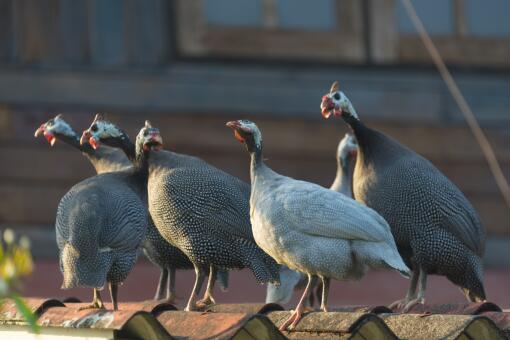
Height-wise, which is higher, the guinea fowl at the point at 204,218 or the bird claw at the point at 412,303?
the guinea fowl at the point at 204,218

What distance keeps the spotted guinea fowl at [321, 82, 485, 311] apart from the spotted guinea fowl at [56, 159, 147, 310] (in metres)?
0.94

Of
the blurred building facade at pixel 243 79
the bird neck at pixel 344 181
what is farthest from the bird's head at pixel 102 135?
the blurred building facade at pixel 243 79

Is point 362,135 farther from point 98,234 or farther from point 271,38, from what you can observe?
point 271,38

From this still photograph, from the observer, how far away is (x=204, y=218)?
5938 mm

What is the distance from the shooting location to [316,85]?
10.7 meters

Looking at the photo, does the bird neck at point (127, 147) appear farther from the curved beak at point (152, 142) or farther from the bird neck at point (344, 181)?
the bird neck at point (344, 181)

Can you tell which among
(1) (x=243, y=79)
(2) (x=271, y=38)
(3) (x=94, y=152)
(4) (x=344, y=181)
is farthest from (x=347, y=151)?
(2) (x=271, y=38)

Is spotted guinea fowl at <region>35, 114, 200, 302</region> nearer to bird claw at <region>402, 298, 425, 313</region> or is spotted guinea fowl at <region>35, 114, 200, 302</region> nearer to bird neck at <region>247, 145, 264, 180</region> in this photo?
bird neck at <region>247, 145, 264, 180</region>

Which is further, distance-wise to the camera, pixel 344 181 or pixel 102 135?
pixel 344 181

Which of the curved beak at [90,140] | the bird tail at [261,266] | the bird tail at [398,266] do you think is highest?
the curved beak at [90,140]

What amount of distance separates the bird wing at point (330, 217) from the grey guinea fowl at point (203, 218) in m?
0.61

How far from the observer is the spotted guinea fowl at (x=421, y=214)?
5.93 metres

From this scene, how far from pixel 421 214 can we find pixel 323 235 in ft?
2.58

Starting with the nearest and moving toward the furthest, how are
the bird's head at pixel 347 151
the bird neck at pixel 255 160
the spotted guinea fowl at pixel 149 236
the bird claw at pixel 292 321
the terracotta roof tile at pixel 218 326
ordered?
1. the terracotta roof tile at pixel 218 326
2. the bird claw at pixel 292 321
3. the bird neck at pixel 255 160
4. the spotted guinea fowl at pixel 149 236
5. the bird's head at pixel 347 151
